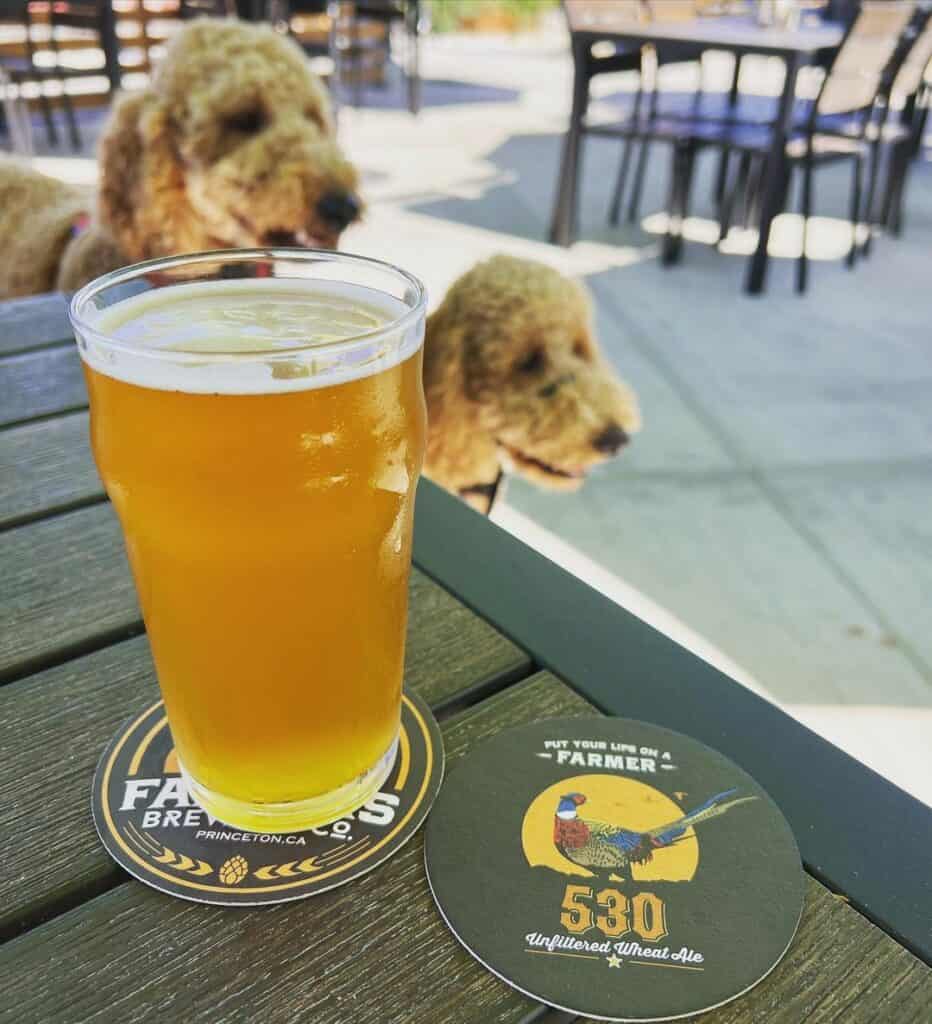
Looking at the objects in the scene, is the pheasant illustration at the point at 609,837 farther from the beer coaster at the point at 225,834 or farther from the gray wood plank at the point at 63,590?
the gray wood plank at the point at 63,590

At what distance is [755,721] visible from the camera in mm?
596

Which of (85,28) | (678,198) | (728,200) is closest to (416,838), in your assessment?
(678,198)

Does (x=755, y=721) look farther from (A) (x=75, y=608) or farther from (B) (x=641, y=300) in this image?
(B) (x=641, y=300)

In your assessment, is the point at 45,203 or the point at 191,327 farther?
the point at 45,203

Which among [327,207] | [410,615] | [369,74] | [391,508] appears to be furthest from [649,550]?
[369,74]

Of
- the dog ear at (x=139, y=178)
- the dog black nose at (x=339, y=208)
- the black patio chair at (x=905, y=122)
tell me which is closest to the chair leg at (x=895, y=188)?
the black patio chair at (x=905, y=122)

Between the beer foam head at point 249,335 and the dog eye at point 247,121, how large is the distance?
1742 mm

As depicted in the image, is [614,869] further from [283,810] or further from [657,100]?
[657,100]

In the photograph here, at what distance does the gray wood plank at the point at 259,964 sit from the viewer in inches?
16.5

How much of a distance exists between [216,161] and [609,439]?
3.94 feet

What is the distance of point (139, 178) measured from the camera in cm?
207

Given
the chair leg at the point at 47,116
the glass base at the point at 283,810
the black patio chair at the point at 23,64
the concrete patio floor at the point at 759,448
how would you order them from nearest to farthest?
the glass base at the point at 283,810 < the concrete patio floor at the point at 759,448 < the black patio chair at the point at 23,64 < the chair leg at the point at 47,116

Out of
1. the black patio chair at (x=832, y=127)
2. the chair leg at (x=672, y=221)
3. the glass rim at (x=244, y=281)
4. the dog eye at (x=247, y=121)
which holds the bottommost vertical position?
the chair leg at (x=672, y=221)

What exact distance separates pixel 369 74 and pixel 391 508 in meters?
8.78
